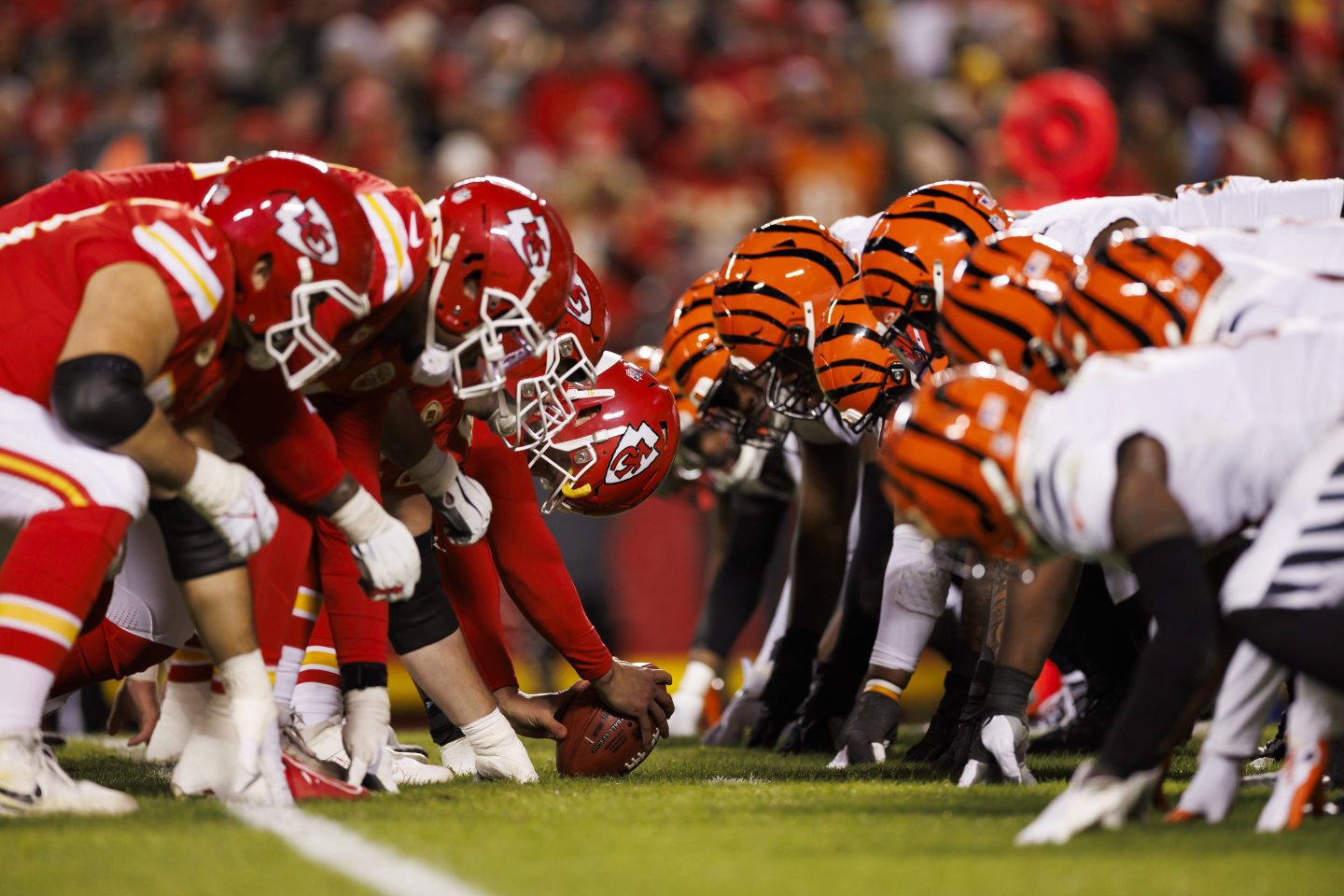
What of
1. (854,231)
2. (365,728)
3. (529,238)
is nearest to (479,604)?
(365,728)

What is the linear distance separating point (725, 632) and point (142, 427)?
3860mm

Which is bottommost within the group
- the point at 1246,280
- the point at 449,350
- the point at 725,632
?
the point at 725,632

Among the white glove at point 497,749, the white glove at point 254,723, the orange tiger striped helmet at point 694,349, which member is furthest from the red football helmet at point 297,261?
the orange tiger striped helmet at point 694,349

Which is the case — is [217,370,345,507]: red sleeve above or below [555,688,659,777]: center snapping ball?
above

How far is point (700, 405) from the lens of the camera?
20.6 ft

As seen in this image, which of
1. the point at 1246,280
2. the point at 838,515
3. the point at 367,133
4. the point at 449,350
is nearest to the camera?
the point at 1246,280

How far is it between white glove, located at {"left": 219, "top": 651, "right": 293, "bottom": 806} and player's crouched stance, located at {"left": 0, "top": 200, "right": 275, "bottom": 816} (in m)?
0.26

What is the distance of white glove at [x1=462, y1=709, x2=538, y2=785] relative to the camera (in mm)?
4844

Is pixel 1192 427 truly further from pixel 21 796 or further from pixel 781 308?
pixel 21 796

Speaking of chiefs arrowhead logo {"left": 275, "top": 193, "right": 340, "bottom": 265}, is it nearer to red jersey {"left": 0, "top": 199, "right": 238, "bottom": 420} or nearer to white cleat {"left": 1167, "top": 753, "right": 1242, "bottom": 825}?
red jersey {"left": 0, "top": 199, "right": 238, "bottom": 420}

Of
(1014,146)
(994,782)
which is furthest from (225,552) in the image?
(1014,146)

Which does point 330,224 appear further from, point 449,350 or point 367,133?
point 367,133

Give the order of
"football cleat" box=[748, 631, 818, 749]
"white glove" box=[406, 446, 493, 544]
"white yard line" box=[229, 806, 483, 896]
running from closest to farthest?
"white yard line" box=[229, 806, 483, 896]
"white glove" box=[406, 446, 493, 544]
"football cleat" box=[748, 631, 818, 749]

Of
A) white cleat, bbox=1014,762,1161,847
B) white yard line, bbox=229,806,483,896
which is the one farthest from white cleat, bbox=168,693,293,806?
white cleat, bbox=1014,762,1161,847
